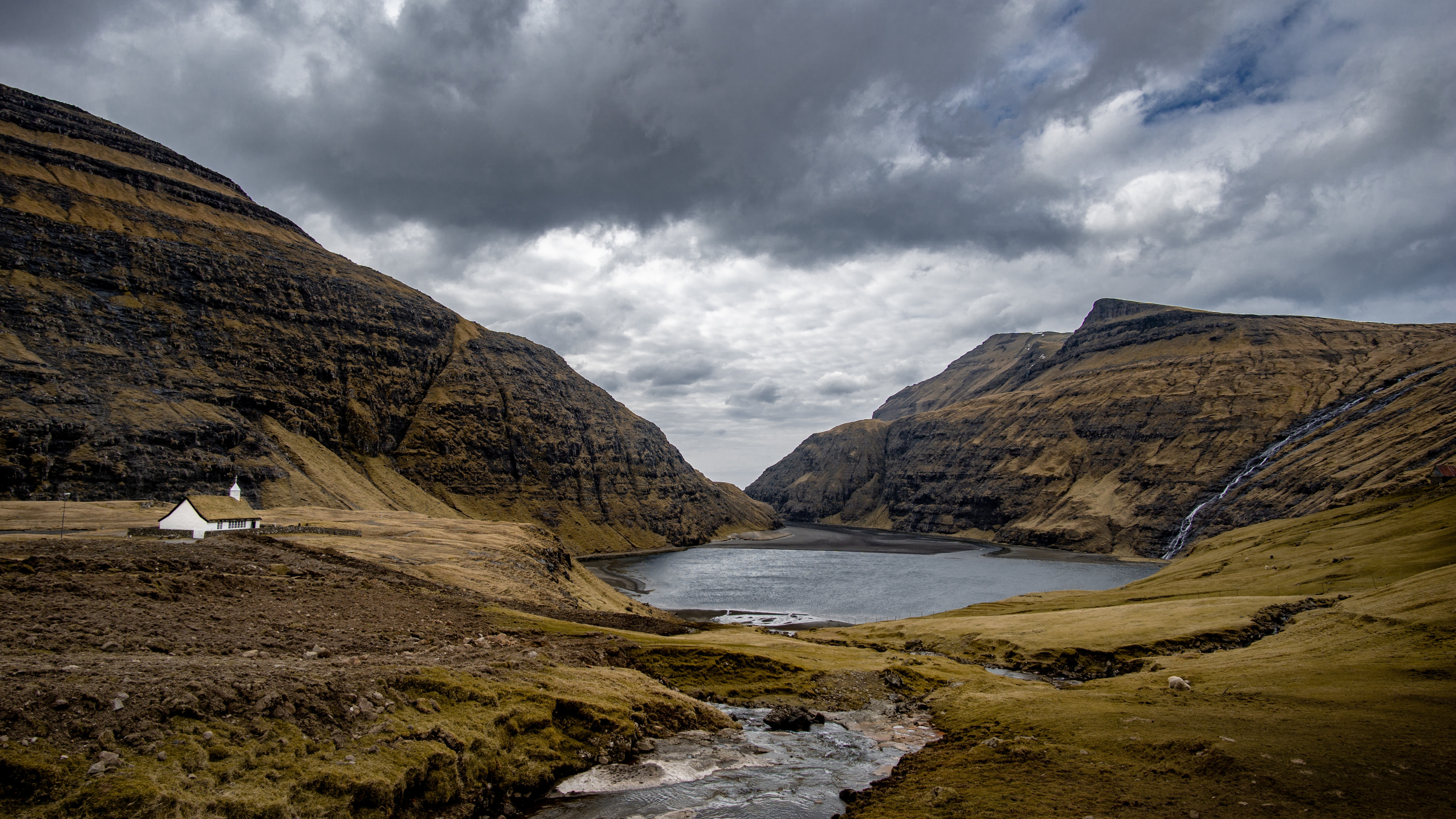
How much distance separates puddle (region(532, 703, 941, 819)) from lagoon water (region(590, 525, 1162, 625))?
6136 cm

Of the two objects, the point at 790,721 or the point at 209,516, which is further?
the point at 209,516

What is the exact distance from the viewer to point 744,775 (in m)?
25.0

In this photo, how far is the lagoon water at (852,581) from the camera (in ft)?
347

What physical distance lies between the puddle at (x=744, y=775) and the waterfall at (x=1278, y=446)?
187m

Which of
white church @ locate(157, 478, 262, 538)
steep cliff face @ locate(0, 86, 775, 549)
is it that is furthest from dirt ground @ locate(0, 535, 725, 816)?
steep cliff face @ locate(0, 86, 775, 549)

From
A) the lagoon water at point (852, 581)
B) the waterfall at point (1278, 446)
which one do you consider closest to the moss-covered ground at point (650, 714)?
the lagoon water at point (852, 581)

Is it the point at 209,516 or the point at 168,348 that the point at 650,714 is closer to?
the point at 209,516

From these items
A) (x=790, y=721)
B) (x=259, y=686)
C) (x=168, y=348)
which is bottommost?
(x=790, y=721)

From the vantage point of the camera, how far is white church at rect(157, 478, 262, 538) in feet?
206

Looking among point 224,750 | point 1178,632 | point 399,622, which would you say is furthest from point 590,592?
point 224,750

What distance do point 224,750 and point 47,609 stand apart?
54.1 ft

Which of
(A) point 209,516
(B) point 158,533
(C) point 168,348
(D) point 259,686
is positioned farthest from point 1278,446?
(C) point 168,348

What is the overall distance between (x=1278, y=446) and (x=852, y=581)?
151 meters

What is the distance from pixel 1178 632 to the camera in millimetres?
51656
